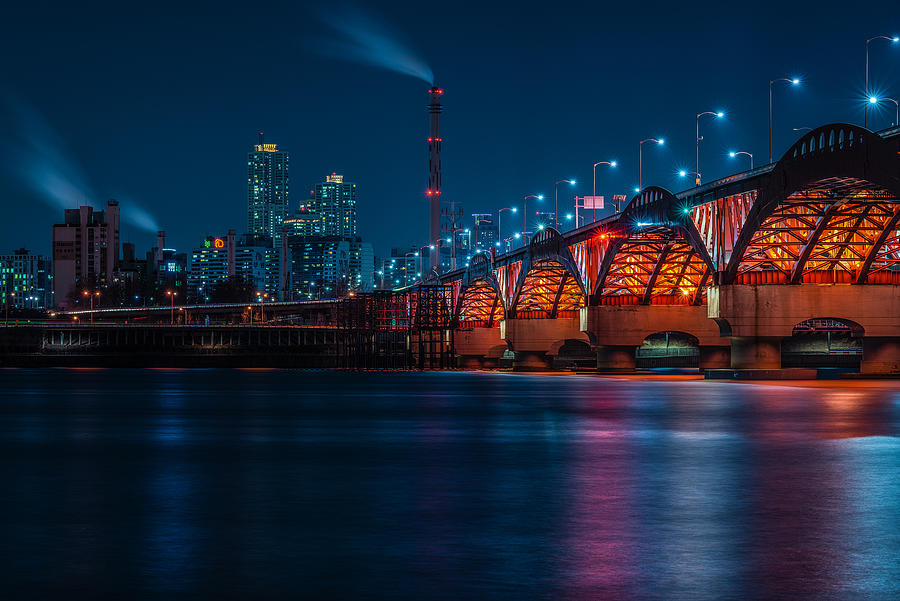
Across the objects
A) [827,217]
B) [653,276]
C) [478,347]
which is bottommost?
[478,347]

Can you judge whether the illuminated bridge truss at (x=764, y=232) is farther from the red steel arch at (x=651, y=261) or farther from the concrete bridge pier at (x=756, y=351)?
the concrete bridge pier at (x=756, y=351)

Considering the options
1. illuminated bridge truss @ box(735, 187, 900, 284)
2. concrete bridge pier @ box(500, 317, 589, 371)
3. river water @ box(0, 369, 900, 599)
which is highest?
illuminated bridge truss @ box(735, 187, 900, 284)

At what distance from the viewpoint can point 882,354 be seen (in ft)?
252

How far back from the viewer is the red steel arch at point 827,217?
188 ft

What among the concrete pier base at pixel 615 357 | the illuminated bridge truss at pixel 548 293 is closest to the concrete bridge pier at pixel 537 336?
the illuminated bridge truss at pixel 548 293

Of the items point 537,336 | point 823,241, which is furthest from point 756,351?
point 537,336

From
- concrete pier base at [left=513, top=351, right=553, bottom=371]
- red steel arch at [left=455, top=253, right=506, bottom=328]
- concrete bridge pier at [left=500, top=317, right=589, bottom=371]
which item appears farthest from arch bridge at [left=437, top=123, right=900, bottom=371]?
red steel arch at [left=455, top=253, right=506, bottom=328]

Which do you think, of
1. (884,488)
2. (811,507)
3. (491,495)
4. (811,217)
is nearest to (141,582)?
(491,495)

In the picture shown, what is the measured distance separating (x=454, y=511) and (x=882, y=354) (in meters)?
66.3

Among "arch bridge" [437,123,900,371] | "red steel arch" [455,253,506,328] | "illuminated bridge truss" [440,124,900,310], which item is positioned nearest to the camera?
"illuminated bridge truss" [440,124,900,310]

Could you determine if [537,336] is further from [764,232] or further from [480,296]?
[764,232]

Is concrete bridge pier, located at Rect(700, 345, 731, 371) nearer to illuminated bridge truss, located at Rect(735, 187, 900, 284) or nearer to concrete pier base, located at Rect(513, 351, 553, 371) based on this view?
concrete pier base, located at Rect(513, 351, 553, 371)

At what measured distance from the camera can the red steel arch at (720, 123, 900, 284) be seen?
57.3 m

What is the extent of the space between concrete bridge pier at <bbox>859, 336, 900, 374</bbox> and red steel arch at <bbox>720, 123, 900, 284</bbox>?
152 inches
